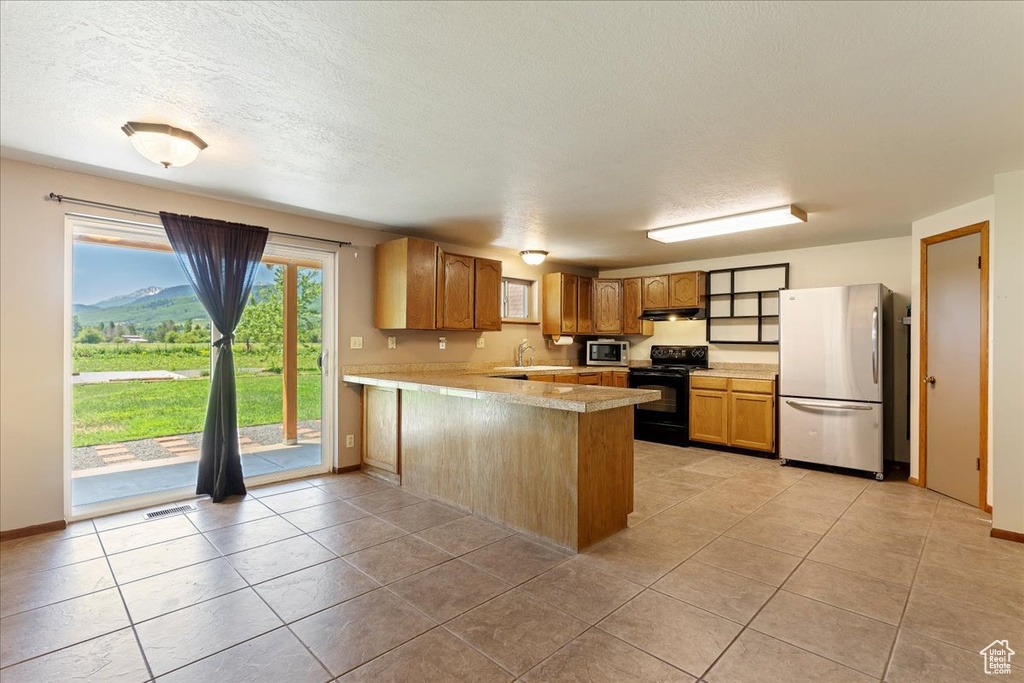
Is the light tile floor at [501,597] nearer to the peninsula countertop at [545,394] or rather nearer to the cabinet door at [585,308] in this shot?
the peninsula countertop at [545,394]

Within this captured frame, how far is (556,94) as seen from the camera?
2.13 m

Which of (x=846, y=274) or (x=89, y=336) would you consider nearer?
(x=89, y=336)

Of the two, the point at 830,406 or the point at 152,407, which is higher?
the point at 152,407

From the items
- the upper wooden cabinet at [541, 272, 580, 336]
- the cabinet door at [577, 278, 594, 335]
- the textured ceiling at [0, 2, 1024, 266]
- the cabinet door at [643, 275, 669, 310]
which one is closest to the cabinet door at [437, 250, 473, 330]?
the textured ceiling at [0, 2, 1024, 266]

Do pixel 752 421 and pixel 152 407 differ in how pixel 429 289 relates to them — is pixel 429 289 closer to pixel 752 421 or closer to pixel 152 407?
pixel 152 407

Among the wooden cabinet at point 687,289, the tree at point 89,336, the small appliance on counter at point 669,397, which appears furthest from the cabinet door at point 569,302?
the tree at point 89,336

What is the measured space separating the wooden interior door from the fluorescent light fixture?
113 cm

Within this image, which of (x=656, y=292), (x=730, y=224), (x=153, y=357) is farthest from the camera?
(x=656, y=292)

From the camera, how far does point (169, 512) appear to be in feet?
11.4

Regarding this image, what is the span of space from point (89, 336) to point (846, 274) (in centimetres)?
684

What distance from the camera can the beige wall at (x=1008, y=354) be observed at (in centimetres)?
304

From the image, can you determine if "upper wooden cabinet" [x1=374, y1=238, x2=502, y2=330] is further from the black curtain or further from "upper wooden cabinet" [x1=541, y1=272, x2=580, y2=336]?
"upper wooden cabinet" [x1=541, y1=272, x2=580, y2=336]

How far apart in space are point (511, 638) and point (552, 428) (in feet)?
3.91

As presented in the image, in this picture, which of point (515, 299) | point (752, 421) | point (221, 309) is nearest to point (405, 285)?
point (221, 309)
